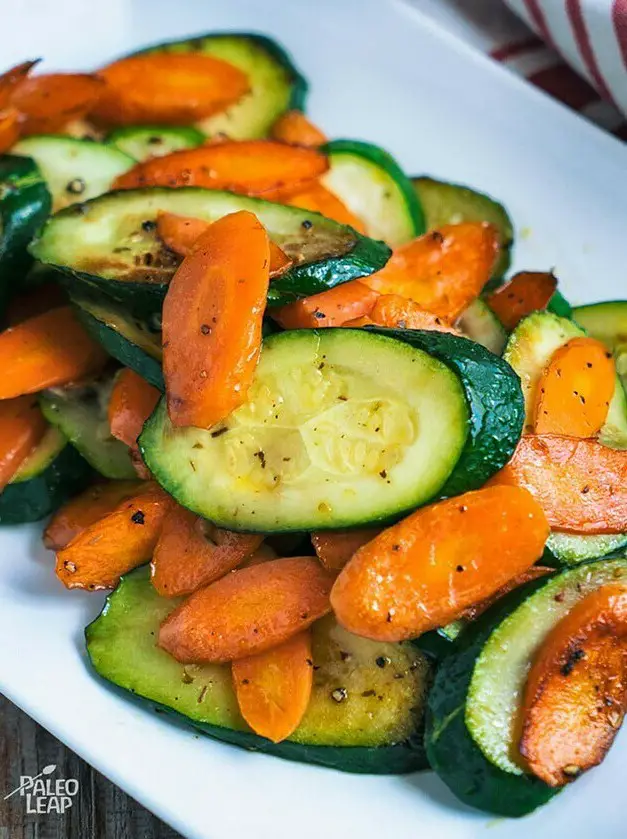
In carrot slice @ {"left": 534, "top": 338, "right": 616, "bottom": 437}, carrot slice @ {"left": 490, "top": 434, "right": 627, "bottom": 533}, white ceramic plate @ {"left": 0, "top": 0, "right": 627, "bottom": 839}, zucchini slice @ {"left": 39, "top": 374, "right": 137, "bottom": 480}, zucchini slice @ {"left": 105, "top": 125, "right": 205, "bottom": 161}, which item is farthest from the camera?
zucchini slice @ {"left": 105, "top": 125, "right": 205, "bottom": 161}

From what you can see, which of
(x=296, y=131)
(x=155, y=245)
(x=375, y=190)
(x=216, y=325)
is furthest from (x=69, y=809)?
(x=296, y=131)

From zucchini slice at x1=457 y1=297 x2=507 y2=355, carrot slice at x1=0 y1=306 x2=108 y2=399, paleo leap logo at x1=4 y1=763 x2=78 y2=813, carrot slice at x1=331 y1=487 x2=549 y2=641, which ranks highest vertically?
zucchini slice at x1=457 y1=297 x2=507 y2=355

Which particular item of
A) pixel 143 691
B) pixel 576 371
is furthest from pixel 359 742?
pixel 576 371

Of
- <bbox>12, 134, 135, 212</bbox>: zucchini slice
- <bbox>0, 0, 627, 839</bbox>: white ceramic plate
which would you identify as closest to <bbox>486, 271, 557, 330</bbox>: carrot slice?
<bbox>0, 0, 627, 839</bbox>: white ceramic plate

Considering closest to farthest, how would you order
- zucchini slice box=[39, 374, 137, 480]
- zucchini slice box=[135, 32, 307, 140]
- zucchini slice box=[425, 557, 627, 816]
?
zucchini slice box=[425, 557, 627, 816], zucchini slice box=[39, 374, 137, 480], zucchini slice box=[135, 32, 307, 140]

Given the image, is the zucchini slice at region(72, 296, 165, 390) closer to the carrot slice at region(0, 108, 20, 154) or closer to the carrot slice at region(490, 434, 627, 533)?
the carrot slice at region(0, 108, 20, 154)

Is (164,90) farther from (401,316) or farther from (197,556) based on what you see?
(197,556)

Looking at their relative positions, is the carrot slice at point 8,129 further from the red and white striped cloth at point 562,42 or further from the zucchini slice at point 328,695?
the red and white striped cloth at point 562,42
